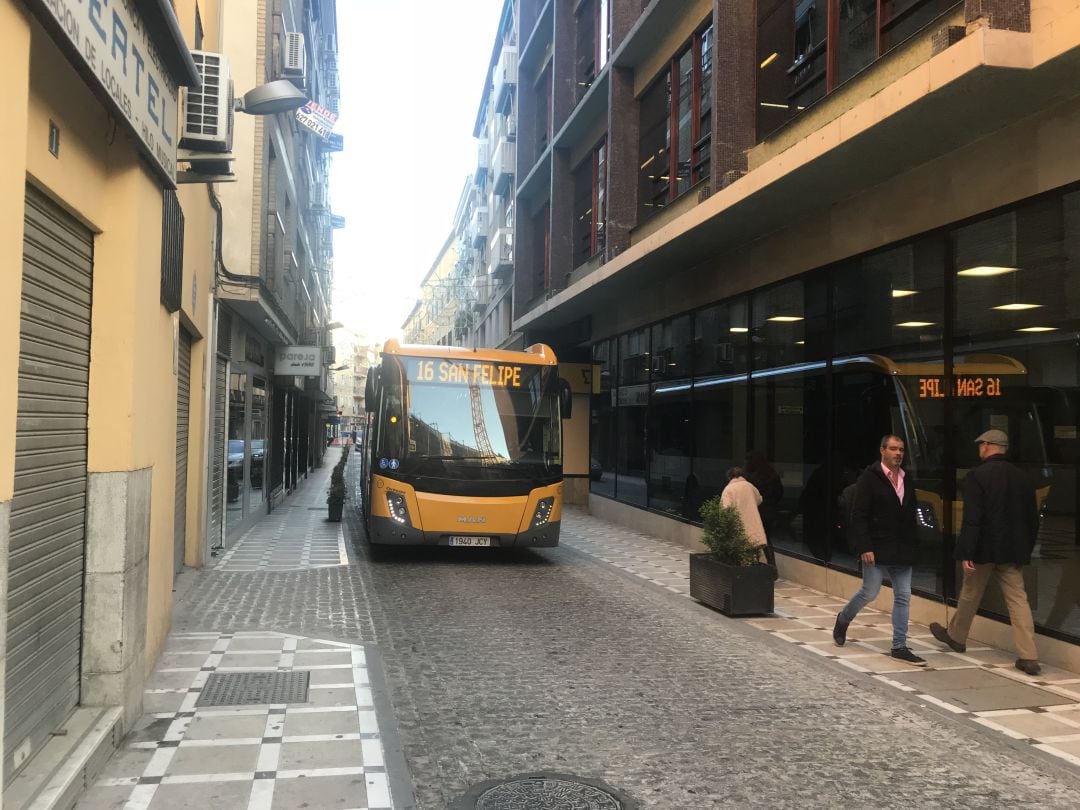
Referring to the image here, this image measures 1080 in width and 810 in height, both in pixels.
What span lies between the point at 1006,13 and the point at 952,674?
16.9ft

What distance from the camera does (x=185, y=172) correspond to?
24.0 ft

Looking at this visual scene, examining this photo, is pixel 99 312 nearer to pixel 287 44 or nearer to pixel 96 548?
pixel 96 548

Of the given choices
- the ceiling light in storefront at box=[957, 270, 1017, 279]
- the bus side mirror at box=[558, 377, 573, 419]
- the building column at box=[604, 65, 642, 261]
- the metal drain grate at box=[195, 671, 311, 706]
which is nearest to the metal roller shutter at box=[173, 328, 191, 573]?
the metal drain grate at box=[195, 671, 311, 706]

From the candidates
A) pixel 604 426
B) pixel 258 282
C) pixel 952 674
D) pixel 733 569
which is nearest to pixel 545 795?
pixel 952 674

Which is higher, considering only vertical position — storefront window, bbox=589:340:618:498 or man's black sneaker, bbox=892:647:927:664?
storefront window, bbox=589:340:618:498

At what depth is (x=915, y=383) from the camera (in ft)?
29.8

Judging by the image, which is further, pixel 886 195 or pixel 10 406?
pixel 886 195

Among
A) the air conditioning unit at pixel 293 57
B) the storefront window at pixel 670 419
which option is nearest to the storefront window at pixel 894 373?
the storefront window at pixel 670 419

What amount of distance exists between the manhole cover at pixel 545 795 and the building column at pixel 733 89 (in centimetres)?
948

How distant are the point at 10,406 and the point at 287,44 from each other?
17146 millimetres

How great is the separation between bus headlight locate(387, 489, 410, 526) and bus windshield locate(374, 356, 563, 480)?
316mm

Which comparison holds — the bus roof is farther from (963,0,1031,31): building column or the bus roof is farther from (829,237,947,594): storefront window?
(963,0,1031,31): building column

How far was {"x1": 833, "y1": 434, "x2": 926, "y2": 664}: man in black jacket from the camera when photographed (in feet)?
23.9

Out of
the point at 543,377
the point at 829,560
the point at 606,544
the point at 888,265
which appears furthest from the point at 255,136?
the point at 829,560
